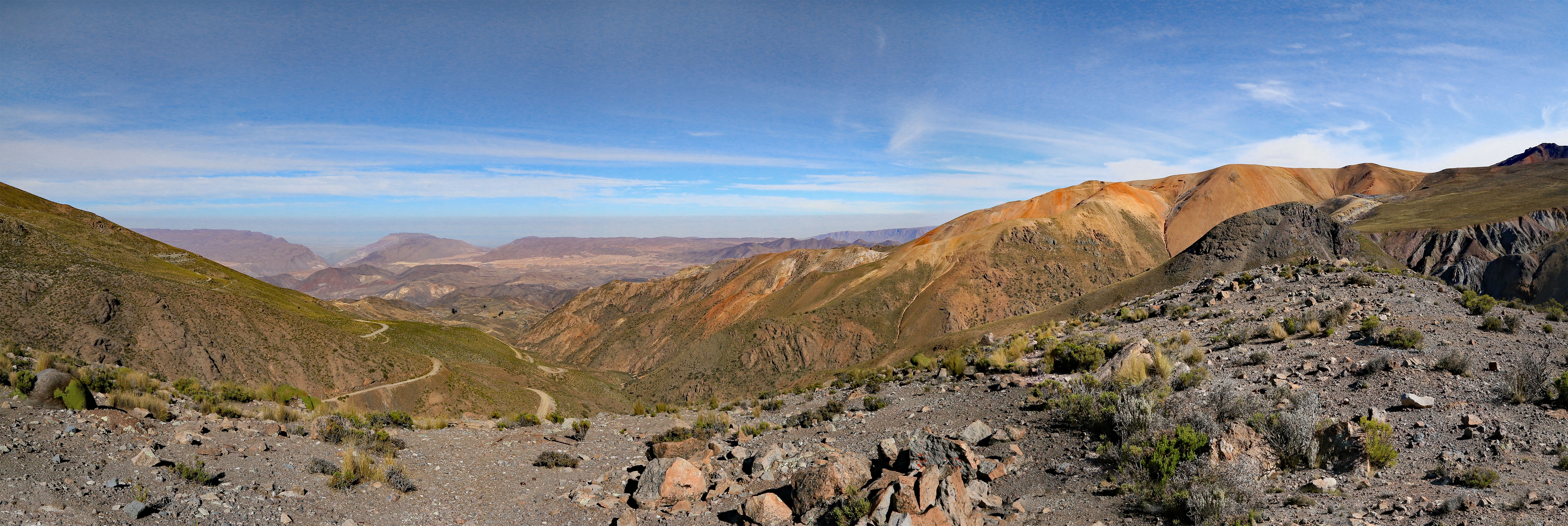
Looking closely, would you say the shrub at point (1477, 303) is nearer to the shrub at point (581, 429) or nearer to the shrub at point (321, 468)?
the shrub at point (581, 429)

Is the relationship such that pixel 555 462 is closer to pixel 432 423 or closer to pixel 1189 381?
pixel 432 423

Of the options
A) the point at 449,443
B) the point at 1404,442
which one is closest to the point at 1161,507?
Result: the point at 1404,442

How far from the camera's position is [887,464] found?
10.2 metres

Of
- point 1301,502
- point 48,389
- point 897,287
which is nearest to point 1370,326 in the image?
point 1301,502

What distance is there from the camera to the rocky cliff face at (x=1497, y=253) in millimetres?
55969

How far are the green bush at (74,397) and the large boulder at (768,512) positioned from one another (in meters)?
12.2

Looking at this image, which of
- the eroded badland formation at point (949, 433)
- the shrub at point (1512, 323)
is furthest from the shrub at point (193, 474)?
the shrub at point (1512, 323)

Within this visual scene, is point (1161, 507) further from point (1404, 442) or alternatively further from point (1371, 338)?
A: point (1371, 338)

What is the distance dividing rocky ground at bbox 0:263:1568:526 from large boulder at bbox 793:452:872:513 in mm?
31

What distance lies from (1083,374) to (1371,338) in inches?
254

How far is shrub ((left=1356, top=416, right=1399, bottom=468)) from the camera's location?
7.80 metres

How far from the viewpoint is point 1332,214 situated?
99812 mm

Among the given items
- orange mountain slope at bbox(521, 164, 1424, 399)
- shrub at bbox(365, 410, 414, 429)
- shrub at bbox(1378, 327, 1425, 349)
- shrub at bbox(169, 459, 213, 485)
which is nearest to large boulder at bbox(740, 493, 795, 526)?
shrub at bbox(169, 459, 213, 485)

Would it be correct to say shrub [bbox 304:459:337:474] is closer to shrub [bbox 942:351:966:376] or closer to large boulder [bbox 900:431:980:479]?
large boulder [bbox 900:431:980:479]
